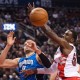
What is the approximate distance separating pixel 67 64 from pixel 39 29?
11393 mm

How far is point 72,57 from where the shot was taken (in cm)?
537

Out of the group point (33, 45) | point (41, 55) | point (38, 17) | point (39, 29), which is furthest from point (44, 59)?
point (39, 29)

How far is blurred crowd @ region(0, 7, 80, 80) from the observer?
13637 mm

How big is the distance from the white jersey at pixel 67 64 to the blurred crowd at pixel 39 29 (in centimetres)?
644

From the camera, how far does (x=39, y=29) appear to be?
16.8 m

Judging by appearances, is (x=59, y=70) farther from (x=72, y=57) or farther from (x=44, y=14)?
(x=44, y=14)

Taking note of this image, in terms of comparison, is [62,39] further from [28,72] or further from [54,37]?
[28,72]

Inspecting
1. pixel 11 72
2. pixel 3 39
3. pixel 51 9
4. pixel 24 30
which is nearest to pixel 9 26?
pixel 3 39

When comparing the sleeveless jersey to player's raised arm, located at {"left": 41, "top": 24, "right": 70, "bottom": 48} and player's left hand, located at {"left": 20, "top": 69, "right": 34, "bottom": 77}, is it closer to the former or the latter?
player's left hand, located at {"left": 20, "top": 69, "right": 34, "bottom": 77}

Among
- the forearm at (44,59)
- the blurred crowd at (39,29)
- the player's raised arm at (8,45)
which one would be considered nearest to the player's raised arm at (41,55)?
the forearm at (44,59)

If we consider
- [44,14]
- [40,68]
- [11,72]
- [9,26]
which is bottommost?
[11,72]

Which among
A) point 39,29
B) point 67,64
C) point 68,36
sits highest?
point 68,36

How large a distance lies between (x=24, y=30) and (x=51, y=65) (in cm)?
1097

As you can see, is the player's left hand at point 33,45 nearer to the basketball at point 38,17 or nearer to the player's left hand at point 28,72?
the basketball at point 38,17
